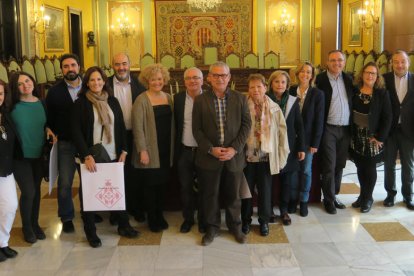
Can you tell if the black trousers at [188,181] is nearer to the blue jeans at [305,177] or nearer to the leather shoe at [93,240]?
the leather shoe at [93,240]

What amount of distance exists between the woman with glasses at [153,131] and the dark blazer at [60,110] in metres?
0.52

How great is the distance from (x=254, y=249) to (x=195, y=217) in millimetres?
881

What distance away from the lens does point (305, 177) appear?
418 centimetres

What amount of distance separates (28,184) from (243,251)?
171 cm

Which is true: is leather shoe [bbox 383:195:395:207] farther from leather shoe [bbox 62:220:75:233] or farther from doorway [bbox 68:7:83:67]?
doorway [bbox 68:7:83:67]

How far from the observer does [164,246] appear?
3600mm

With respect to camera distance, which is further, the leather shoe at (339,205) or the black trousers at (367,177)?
the leather shoe at (339,205)

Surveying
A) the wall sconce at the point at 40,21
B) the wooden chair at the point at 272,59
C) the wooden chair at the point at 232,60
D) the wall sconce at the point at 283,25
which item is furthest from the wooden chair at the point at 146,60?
the wall sconce at the point at 283,25

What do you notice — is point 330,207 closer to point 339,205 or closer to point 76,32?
point 339,205

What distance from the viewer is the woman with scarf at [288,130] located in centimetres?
380

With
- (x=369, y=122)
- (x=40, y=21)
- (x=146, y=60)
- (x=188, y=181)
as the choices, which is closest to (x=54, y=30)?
(x=40, y=21)

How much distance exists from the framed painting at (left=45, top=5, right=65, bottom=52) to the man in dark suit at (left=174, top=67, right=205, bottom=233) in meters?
8.26

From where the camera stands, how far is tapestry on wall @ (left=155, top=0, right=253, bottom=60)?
47.3 feet

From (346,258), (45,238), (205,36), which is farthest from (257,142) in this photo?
(205,36)
